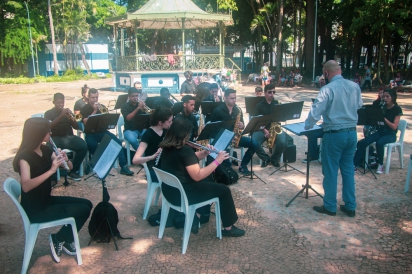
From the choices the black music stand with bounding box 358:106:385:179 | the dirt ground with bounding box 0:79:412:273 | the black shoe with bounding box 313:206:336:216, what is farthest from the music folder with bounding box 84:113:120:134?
the black music stand with bounding box 358:106:385:179

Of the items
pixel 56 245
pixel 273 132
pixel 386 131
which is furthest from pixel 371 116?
pixel 56 245

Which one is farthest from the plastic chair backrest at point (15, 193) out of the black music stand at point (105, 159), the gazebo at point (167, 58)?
the gazebo at point (167, 58)

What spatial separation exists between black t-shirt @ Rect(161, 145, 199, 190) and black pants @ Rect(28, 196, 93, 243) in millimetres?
1027

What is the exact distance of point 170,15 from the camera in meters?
21.1

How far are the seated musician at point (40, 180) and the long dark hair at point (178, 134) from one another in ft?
3.73

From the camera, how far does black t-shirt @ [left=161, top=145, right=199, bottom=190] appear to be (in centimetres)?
417

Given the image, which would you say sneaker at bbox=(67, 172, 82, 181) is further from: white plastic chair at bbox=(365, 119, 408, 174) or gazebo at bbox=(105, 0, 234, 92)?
gazebo at bbox=(105, 0, 234, 92)

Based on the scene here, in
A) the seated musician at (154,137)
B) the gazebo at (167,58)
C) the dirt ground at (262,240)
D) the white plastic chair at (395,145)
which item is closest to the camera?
the dirt ground at (262,240)

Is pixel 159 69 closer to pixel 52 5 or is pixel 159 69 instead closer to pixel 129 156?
pixel 129 156

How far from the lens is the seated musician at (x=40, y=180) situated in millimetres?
3777

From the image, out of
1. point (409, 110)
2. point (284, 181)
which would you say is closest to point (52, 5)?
point (409, 110)

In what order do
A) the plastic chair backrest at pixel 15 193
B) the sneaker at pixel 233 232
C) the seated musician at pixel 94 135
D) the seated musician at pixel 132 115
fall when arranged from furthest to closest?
1. the seated musician at pixel 132 115
2. the seated musician at pixel 94 135
3. the sneaker at pixel 233 232
4. the plastic chair backrest at pixel 15 193

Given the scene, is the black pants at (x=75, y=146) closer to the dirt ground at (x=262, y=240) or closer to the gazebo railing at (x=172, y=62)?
the dirt ground at (x=262, y=240)

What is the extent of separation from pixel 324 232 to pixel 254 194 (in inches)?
63.2
